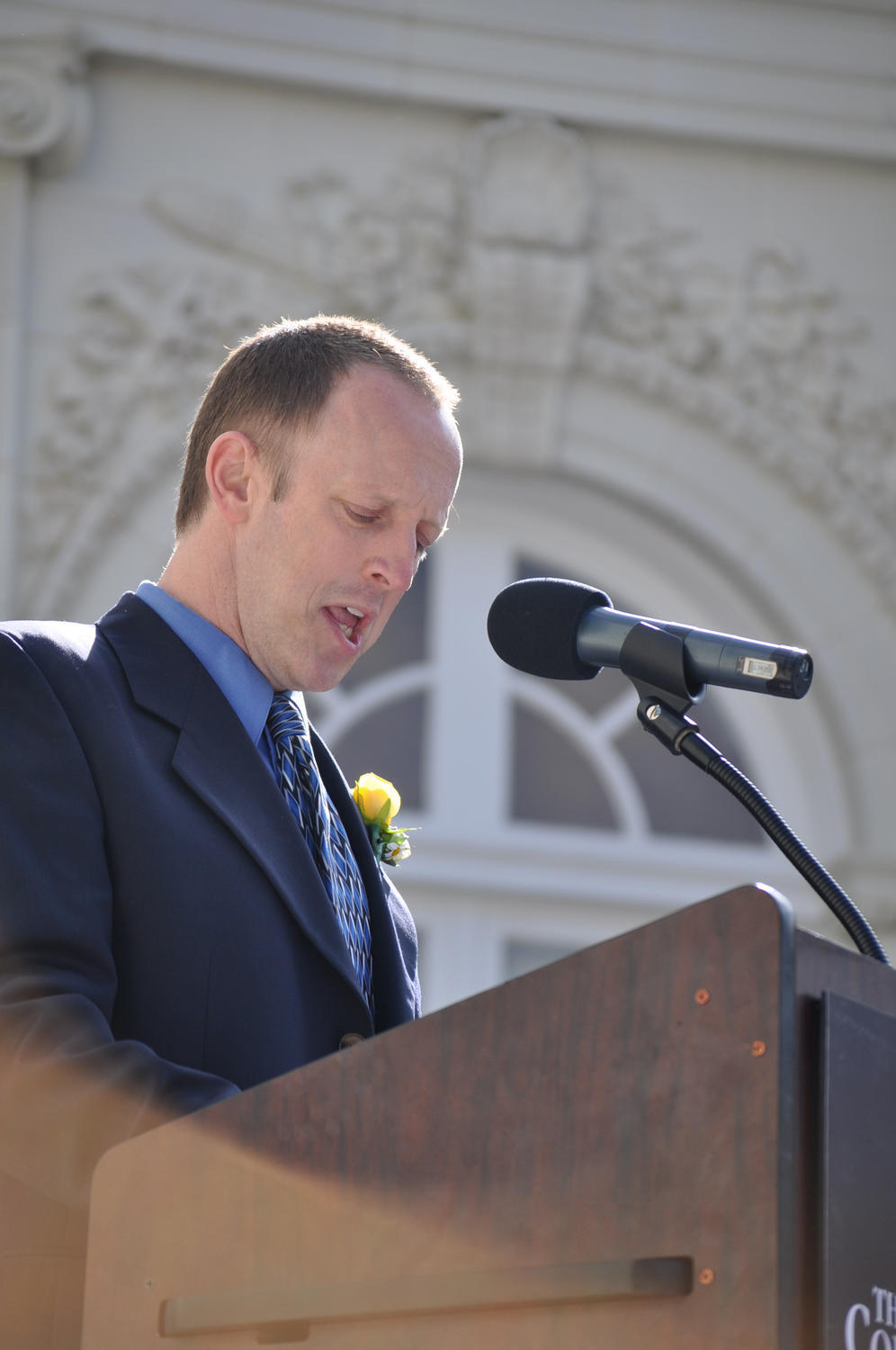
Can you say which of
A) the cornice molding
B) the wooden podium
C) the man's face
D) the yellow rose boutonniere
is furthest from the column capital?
the wooden podium

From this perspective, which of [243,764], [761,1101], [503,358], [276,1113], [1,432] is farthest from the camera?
[503,358]

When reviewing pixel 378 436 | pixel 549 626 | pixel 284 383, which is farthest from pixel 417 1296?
pixel 284 383

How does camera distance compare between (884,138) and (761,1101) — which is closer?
(761,1101)

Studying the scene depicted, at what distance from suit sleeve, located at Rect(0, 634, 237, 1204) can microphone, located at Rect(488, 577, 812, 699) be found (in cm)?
41

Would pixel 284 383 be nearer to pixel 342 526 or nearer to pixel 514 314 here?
pixel 342 526

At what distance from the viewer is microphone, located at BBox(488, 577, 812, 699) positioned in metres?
1.42

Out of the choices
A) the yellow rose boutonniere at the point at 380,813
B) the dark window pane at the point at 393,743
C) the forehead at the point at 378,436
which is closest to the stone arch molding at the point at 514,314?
the dark window pane at the point at 393,743

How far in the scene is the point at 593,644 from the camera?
1.58m

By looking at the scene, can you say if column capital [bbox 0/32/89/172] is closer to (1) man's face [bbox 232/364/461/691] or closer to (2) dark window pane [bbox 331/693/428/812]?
(2) dark window pane [bbox 331/693/428/812]

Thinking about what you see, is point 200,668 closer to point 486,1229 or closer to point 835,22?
point 486,1229

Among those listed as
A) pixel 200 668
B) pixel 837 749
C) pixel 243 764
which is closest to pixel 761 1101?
pixel 243 764

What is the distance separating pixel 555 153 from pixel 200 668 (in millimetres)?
4596

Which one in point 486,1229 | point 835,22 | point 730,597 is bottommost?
point 486,1229

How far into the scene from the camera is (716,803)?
6.14 metres
